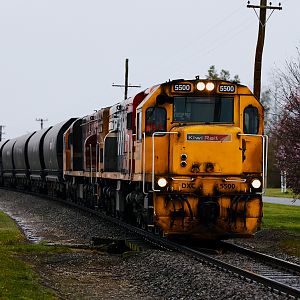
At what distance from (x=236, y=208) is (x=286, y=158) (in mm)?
7749

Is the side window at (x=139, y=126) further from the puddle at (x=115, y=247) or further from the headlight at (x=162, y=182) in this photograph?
the puddle at (x=115, y=247)

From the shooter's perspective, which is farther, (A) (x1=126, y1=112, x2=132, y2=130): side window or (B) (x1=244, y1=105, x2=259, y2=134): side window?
(A) (x1=126, y1=112, x2=132, y2=130): side window

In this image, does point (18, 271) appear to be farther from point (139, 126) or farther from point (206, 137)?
point (139, 126)

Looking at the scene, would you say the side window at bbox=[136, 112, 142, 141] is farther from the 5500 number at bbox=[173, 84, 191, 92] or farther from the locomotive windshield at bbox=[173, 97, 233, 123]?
the 5500 number at bbox=[173, 84, 191, 92]

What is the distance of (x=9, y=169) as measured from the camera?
5491 cm

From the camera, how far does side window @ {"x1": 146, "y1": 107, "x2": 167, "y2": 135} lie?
1708 cm

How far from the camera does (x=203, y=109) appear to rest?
17.2 metres

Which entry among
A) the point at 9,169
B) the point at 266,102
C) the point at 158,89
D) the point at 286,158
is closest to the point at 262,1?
the point at 286,158

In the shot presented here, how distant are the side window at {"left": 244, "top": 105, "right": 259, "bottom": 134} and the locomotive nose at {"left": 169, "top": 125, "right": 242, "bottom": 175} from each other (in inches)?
28.8

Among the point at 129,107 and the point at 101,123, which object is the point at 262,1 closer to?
the point at 101,123

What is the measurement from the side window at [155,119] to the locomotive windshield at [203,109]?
0.84ft

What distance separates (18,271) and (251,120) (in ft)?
A: 21.9

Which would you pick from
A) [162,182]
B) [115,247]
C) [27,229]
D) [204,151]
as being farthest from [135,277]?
[27,229]

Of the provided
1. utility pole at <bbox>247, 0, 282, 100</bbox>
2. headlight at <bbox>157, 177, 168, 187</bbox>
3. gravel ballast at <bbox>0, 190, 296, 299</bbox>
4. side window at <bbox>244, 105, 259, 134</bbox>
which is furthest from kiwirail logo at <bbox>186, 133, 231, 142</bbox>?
utility pole at <bbox>247, 0, 282, 100</bbox>
